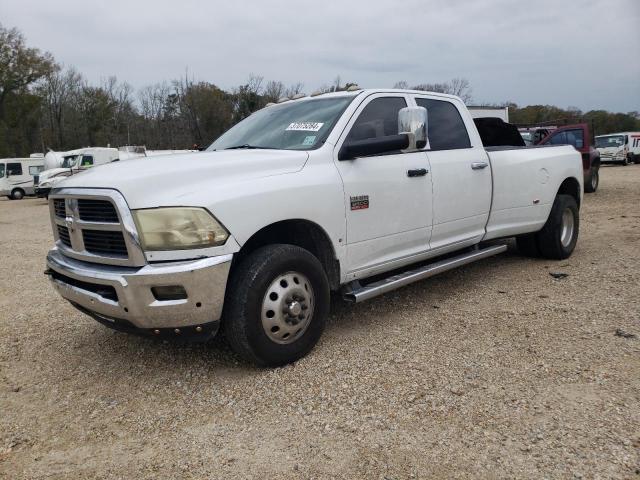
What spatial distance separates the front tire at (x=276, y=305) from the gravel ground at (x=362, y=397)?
17 centimetres

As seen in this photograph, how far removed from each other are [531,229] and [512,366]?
2.84 metres

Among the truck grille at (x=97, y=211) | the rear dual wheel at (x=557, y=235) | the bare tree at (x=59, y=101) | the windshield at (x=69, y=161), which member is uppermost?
the bare tree at (x=59, y=101)

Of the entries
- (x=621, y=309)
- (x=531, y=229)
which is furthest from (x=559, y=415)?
(x=531, y=229)

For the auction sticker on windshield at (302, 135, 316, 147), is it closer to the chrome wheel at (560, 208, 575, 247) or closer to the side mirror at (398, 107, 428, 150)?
the side mirror at (398, 107, 428, 150)

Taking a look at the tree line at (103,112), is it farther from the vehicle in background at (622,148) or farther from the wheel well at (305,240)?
the wheel well at (305,240)

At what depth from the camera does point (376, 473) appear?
7.49 feet

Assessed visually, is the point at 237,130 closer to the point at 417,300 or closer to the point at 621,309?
the point at 417,300

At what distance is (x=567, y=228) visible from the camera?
20.2 ft

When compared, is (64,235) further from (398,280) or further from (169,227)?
(398,280)

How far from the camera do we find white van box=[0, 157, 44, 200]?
28.3 metres

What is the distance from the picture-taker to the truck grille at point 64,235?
3401 millimetres

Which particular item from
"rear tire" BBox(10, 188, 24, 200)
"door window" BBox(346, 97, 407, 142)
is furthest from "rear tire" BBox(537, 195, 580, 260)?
"rear tire" BBox(10, 188, 24, 200)

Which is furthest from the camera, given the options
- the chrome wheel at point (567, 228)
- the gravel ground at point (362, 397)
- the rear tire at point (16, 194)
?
the rear tire at point (16, 194)

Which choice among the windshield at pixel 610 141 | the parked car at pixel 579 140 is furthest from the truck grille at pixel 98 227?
the windshield at pixel 610 141
